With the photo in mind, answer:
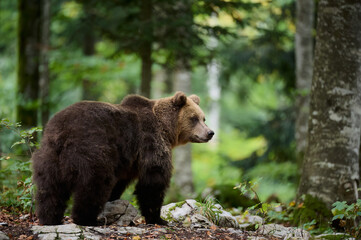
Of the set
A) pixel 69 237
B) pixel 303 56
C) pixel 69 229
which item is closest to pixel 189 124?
pixel 69 229

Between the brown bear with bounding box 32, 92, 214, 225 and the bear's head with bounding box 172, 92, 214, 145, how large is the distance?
0.06ft

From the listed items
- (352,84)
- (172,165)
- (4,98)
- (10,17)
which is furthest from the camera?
(10,17)

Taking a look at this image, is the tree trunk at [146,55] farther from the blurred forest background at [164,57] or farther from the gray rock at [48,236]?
the gray rock at [48,236]

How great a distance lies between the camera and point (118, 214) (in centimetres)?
572

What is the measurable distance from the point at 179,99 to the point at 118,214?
2043 mm

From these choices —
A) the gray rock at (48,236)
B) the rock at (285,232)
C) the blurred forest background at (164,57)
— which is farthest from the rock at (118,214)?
the blurred forest background at (164,57)

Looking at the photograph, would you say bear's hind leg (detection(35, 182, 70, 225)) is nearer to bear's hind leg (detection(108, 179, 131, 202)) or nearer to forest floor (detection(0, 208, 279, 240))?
forest floor (detection(0, 208, 279, 240))

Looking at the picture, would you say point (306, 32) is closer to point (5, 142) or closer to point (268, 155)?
point (268, 155)

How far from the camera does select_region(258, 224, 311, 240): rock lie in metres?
5.45

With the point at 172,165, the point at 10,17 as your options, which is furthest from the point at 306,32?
the point at 10,17

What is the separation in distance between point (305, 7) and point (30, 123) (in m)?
8.43

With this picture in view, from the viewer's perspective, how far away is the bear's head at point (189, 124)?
6.55m

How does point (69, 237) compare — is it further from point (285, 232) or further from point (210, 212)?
point (285, 232)

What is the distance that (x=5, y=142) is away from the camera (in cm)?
933
